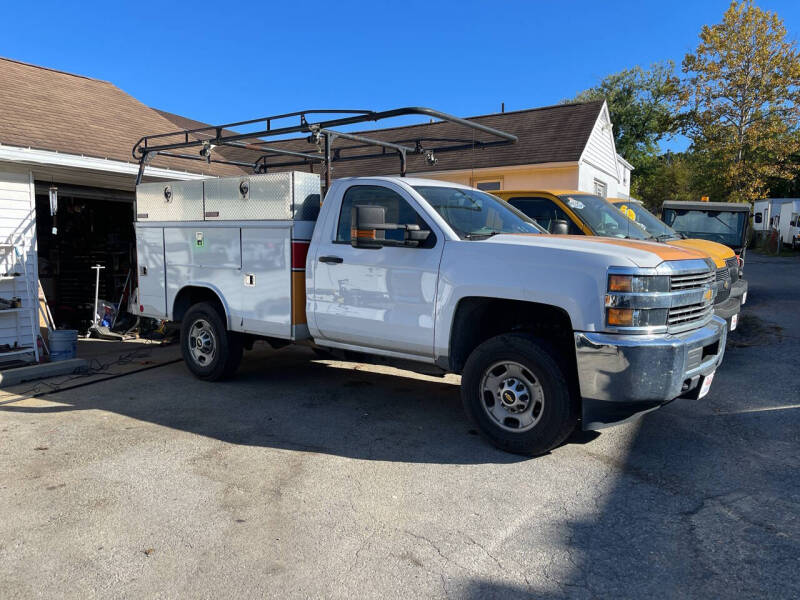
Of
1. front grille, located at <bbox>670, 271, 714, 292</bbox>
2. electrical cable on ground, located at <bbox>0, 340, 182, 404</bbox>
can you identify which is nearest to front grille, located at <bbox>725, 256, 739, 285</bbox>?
front grille, located at <bbox>670, 271, 714, 292</bbox>

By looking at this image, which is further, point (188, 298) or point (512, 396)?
point (188, 298)

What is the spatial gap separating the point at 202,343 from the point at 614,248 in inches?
187

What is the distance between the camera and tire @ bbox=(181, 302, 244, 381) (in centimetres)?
675

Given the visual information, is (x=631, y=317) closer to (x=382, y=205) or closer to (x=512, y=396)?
(x=512, y=396)

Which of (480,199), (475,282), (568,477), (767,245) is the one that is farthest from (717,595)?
(767,245)

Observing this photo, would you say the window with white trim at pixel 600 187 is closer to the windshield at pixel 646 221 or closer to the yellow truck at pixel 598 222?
the windshield at pixel 646 221

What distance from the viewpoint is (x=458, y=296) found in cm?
481

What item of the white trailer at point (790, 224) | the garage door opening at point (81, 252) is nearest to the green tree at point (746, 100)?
the white trailer at point (790, 224)


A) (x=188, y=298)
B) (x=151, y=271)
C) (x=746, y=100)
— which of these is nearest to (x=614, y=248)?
(x=188, y=298)

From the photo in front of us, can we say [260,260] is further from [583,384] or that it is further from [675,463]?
[675,463]

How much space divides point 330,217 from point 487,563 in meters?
3.59

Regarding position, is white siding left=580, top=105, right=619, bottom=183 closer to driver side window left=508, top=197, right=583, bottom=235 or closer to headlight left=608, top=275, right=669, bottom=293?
driver side window left=508, top=197, right=583, bottom=235

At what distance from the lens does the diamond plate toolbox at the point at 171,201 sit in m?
6.86

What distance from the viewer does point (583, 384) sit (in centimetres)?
423
